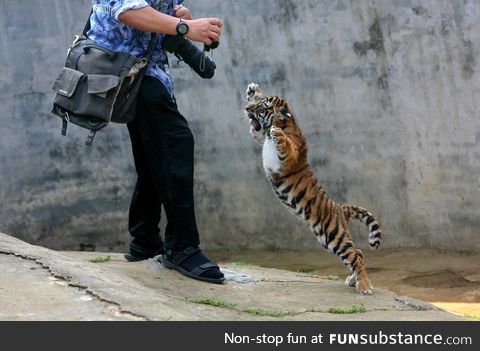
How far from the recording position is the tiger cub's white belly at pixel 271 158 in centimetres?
542

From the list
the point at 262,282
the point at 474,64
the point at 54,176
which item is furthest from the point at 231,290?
the point at 54,176

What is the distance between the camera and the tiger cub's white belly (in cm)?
542

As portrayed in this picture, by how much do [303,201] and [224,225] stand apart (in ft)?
10.4

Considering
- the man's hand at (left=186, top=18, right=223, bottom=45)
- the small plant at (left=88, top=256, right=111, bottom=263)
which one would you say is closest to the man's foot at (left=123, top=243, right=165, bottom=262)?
the small plant at (left=88, top=256, right=111, bottom=263)

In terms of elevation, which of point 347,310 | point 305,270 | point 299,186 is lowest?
point 305,270

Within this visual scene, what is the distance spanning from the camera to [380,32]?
786cm

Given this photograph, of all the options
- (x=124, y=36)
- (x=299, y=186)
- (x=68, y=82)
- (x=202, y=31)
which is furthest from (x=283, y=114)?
(x=68, y=82)

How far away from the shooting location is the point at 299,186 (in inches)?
216

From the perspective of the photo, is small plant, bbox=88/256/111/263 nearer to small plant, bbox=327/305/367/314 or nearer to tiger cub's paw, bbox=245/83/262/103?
tiger cub's paw, bbox=245/83/262/103

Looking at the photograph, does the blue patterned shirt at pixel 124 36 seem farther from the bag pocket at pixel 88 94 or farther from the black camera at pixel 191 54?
the bag pocket at pixel 88 94

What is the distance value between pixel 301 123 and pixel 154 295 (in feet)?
13.5

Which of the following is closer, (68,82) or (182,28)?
(182,28)

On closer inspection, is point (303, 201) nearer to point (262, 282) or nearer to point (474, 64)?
point (262, 282)

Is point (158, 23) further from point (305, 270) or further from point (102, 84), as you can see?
point (305, 270)
